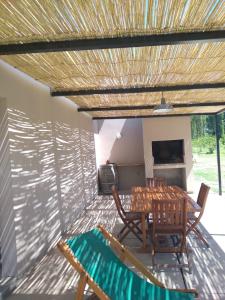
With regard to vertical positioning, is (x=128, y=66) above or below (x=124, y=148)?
above

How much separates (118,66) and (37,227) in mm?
2478

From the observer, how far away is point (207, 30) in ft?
9.12

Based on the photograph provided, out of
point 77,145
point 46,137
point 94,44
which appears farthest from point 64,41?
point 77,145

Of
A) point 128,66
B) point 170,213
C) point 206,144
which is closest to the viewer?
point 128,66

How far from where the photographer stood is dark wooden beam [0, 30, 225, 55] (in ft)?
9.18

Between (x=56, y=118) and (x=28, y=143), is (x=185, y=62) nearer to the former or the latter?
(x=28, y=143)

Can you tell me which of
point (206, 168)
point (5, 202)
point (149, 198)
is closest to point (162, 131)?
point (149, 198)

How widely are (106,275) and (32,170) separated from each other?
80.0 inches

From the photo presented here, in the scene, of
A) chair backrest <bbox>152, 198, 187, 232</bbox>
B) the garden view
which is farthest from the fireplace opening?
chair backrest <bbox>152, 198, 187, 232</bbox>

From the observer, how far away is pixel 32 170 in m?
4.40

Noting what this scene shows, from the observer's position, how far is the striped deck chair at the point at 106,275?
2549mm

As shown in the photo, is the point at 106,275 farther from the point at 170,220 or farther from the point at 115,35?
the point at 115,35

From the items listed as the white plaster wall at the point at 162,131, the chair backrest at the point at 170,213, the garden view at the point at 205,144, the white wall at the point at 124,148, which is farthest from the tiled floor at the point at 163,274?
the garden view at the point at 205,144

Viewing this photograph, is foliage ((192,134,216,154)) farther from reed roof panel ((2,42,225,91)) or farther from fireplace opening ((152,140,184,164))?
reed roof panel ((2,42,225,91))
